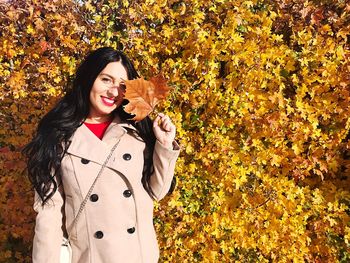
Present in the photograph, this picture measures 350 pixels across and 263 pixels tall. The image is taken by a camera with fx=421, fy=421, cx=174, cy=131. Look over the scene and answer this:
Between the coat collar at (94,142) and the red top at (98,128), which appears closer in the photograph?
the coat collar at (94,142)

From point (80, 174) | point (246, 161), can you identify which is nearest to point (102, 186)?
point (80, 174)

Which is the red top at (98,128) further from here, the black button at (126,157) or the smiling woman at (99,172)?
the black button at (126,157)

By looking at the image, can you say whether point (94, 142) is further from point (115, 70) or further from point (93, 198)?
point (115, 70)

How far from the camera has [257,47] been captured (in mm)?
2982

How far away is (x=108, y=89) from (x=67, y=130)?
29 cm

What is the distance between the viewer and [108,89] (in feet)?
6.93

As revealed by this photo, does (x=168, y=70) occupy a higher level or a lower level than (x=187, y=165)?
higher

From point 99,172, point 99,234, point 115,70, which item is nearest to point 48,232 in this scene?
point 99,234

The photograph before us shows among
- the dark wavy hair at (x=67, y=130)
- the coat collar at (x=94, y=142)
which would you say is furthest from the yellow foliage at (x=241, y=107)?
the coat collar at (x=94, y=142)

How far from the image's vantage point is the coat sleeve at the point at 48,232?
1.93 m

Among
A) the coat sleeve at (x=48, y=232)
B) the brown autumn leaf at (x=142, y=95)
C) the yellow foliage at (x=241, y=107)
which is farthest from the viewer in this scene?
the yellow foliage at (x=241, y=107)

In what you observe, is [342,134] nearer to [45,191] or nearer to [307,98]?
[307,98]

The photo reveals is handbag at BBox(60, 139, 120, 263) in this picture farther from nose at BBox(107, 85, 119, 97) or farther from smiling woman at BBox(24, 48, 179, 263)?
nose at BBox(107, 85, 119, 97)

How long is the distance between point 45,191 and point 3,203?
68.1 inches
